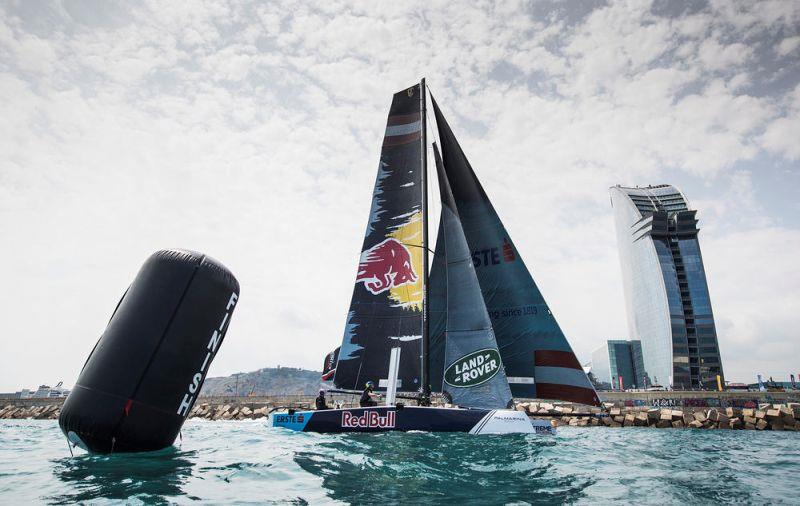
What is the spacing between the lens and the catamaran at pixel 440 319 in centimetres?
1266

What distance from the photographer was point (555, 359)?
15.2 m

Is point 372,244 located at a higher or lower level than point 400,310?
higher

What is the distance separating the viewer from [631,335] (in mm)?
153125

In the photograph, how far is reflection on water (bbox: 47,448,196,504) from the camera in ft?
16.5

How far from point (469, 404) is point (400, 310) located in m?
4.21

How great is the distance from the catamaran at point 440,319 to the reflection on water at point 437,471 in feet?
6.15

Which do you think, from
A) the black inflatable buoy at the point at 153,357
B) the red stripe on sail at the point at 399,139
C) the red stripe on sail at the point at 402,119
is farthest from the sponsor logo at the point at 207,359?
the red stripe on sail at the point at 402,119

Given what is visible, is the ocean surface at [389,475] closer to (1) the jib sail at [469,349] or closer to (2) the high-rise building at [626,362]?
(1) the jib sail at [469,349]

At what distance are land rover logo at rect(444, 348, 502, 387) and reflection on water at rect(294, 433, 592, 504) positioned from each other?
2.56 meters

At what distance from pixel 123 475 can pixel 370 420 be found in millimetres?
7004

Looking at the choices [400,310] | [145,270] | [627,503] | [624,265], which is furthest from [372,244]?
[624,265]

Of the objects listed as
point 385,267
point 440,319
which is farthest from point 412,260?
point 440,319

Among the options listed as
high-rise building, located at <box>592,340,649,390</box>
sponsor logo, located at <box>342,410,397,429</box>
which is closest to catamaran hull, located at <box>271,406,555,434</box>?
sponsor logo, located at <box>342,410,397,429</box>

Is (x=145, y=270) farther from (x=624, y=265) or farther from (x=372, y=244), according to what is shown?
(x=624, y=265)
